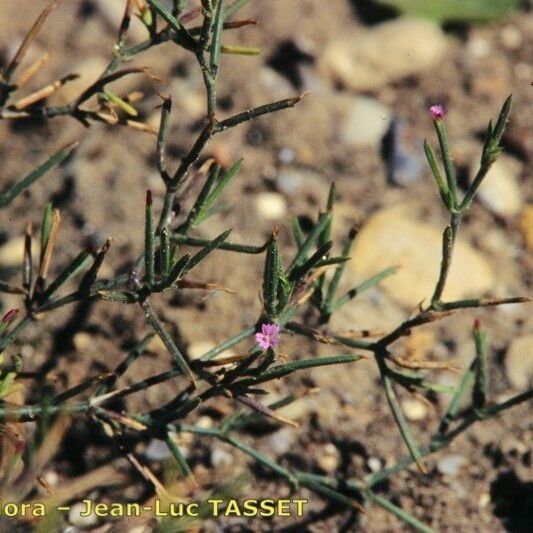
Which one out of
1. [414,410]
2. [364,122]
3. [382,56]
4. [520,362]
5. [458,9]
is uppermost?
[458,9]

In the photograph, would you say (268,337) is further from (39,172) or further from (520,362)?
(520,362)

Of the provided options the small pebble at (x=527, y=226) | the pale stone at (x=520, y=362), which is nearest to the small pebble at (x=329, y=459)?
the pale stone at (x=520, y=362)

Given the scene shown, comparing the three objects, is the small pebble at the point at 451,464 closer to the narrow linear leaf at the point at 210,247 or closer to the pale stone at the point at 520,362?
the pale stone at the point at 520,362

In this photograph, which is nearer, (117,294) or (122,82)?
(117,294)

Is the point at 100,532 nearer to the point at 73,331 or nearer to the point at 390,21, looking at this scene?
the point at 73,331

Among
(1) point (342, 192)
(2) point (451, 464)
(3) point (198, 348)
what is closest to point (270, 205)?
(1) point (342, 192)

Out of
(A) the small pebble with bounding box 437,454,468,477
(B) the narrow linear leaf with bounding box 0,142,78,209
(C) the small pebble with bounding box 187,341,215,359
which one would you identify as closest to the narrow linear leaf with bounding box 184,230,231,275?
(B) the narrow linear leaf with bounding box 0,142,78,209

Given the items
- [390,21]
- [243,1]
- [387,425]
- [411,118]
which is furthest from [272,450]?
[390,21]

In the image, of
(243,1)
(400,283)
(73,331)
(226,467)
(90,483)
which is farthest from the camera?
(400,283)
